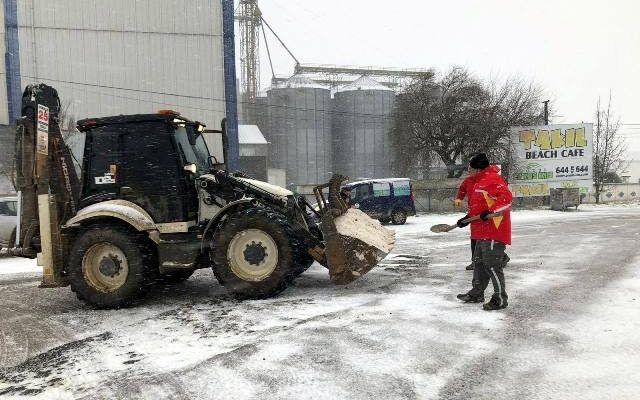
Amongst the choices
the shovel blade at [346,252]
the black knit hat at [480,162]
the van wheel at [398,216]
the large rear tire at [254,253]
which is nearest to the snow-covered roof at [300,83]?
the van wheel at [398,216]

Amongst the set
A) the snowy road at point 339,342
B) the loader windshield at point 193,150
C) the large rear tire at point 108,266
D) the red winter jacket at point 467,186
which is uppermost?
the loader windshield at point 193,150

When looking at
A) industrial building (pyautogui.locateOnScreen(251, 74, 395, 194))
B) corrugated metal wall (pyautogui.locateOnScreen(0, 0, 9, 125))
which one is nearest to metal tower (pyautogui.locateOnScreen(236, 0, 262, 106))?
industrial building (pyautogui.locateOnScreen(251, 74, 395, 194))

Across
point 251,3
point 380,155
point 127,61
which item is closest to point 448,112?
point 380,155

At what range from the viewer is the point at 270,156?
34.1 m

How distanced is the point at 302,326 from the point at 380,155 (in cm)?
3094

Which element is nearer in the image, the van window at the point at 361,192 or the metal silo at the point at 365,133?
the van window at the point at 361,192

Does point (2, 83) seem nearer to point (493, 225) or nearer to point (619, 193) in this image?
point (493, 225)

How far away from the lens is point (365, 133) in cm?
3516

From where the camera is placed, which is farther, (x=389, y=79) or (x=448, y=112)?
(x=389, y=79)

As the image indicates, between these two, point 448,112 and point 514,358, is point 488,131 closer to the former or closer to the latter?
point 448,112

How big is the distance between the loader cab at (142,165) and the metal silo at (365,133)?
28.9m

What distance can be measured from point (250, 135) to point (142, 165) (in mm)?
27279

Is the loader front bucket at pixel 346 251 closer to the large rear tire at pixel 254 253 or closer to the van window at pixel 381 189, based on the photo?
A: the large rear tire at pixel 254 253

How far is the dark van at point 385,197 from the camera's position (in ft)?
62.1
